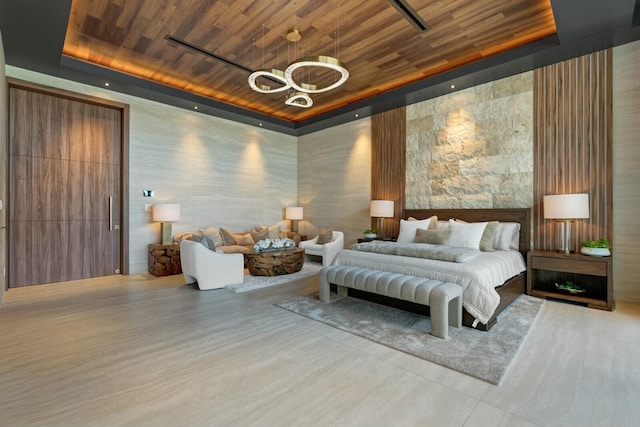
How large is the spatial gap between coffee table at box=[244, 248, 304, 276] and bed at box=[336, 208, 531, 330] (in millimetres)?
1370

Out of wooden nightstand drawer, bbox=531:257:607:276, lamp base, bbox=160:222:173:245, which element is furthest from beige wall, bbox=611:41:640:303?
lamp base, bbox=160:222:173:245

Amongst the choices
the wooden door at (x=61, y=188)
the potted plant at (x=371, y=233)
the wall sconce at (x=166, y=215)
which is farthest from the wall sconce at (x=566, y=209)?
the wooden door at (x=61, y=188)

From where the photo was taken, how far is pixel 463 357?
2.35 meters

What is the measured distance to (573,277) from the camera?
4.08m

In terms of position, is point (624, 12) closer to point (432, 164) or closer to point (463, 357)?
point (432, 164)

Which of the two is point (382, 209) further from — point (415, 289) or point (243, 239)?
point (415, 289)

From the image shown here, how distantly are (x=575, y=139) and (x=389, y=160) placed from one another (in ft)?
9.71

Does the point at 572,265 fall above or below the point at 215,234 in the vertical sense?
below

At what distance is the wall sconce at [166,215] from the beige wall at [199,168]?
287 mm

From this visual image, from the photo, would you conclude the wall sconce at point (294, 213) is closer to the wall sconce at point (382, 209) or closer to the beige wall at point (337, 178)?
the beige wall at point (337, 178)

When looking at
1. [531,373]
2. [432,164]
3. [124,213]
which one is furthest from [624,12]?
[124,213]

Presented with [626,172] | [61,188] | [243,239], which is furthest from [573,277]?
[61,188]

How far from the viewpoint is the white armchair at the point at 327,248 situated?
6.14 meters

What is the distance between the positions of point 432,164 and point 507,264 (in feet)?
8.18
